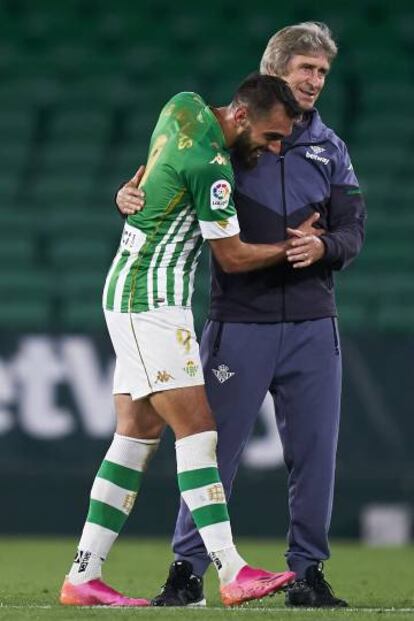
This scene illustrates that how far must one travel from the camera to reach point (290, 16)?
Result: 14438 millimetres

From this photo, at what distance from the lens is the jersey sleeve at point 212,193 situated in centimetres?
526

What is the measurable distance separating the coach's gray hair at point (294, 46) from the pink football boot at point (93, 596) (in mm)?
1809

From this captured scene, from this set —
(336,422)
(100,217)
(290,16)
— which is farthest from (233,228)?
(290,16)

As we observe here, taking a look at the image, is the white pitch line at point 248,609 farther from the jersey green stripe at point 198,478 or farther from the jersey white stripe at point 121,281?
the jersey white stripe at point 121,281

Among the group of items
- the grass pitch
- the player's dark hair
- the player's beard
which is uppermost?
the player's dark hair

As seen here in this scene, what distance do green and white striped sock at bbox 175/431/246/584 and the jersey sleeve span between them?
67 cm

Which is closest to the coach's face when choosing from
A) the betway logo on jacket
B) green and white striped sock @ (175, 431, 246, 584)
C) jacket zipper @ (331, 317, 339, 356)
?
the betway logo on jacket

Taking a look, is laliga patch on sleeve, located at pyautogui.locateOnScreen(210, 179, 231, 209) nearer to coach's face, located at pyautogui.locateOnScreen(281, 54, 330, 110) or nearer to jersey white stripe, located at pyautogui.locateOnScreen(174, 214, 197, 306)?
jersey white stripe, located at pyautogui.locateOnScreen(174, 214, 197, 306)

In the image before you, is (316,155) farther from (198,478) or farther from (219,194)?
(198,478)

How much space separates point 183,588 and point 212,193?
4.32 ft

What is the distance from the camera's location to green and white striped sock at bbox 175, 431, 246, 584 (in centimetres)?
527

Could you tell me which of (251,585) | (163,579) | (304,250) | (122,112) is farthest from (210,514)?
(122,112)

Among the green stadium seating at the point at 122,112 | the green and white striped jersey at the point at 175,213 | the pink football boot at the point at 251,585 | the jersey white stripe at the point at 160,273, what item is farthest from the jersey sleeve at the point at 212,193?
the green stadium seating at the point at 122,112

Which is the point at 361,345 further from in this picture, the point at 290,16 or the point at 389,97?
A: the point at 290,16
